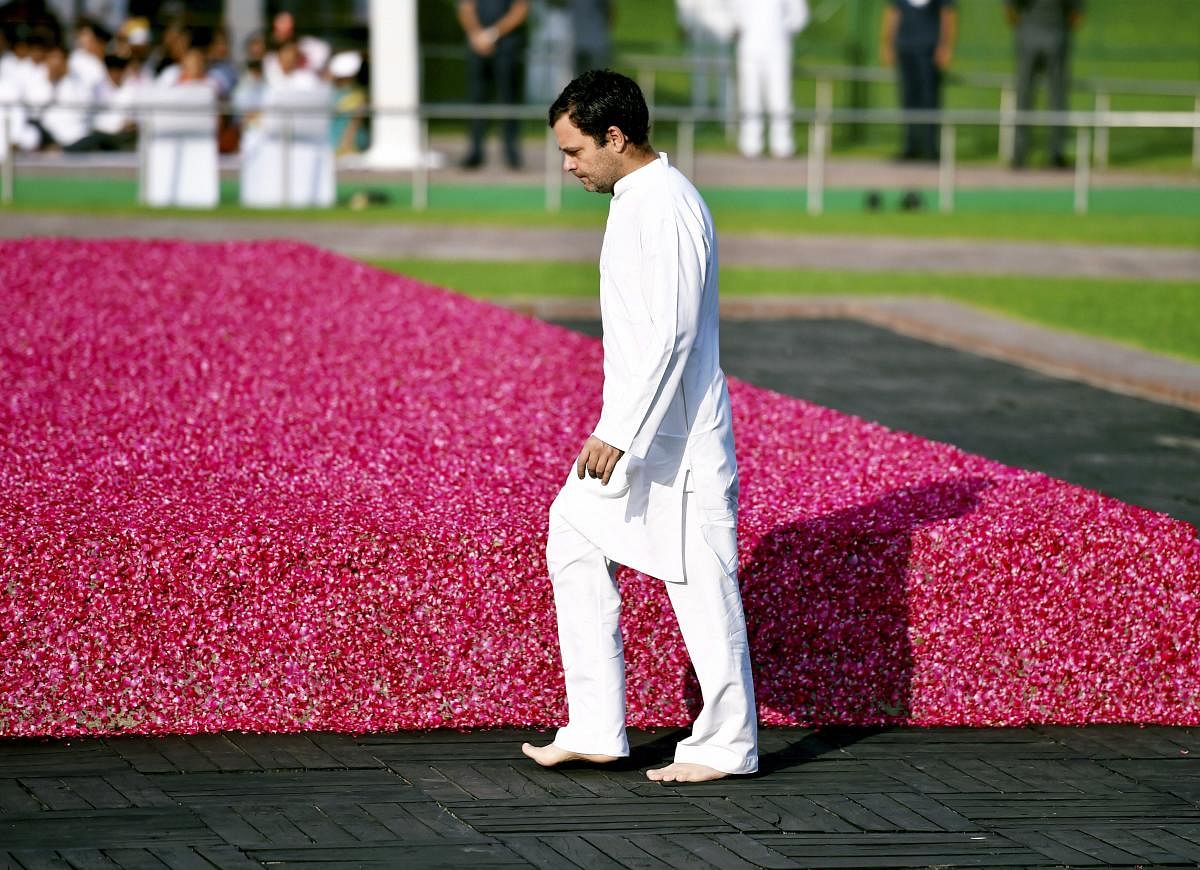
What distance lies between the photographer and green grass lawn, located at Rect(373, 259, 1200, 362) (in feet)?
46.9

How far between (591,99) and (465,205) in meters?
16.4

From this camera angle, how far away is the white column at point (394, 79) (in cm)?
2322

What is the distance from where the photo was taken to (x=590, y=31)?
2592cm

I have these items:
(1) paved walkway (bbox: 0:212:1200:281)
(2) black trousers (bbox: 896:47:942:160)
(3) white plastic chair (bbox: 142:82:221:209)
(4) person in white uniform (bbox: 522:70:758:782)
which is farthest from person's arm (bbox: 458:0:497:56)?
(4) person in white uniform (bbox: 522:70:758:782)

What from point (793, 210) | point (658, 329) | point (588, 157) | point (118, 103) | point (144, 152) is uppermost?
point (588, 157)

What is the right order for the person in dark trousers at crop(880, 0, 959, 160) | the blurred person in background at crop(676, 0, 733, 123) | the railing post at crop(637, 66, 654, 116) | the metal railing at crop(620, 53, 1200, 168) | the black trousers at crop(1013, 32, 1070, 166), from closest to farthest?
the black trousers at crop(1013, 32, 1070, 166), the person in dark trousers at crop(880, 0, 959, 160), the metal railing at crop(620, 53, 1200, 168), the blurred person in background at crop(676, 0, 733, 123), the railing post at crop(637, 66, 654, 116)

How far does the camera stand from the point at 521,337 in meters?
10.6

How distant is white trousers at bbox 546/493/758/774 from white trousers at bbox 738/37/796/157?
20.2m

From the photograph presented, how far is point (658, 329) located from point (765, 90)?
21.2 m

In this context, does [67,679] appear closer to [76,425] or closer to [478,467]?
[478,467]

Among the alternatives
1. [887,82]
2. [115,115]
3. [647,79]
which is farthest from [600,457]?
[887,82]

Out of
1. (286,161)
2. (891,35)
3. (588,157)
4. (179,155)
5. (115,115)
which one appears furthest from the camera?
(891,35)

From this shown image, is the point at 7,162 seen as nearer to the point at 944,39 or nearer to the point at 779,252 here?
the point at 779,252

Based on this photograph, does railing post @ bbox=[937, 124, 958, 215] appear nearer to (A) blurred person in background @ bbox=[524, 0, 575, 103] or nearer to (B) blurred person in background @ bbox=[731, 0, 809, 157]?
(B) blurred person in background @ bbox=[731, 0, 809, 157]
